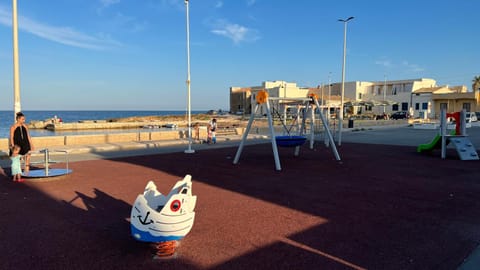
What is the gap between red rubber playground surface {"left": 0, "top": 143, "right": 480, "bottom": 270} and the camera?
13.9 feet

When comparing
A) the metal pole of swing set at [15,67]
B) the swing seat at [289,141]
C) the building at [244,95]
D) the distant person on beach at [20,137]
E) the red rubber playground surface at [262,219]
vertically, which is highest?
the building at [244,95]

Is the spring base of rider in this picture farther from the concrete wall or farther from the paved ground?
the concrete wall

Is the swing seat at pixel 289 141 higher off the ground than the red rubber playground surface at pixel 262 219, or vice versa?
the swing seat at pixel 289 141

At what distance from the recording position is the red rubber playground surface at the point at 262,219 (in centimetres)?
424

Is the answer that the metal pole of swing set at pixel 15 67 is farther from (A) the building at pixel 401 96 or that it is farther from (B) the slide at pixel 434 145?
(A) the building at pixel 401 96

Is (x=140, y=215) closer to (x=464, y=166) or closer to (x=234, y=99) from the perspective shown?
(x=464, y=166)

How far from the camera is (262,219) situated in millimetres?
5848

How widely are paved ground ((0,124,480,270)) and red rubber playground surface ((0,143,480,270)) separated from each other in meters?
0.02

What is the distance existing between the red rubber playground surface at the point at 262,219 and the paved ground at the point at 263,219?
0.06 ft

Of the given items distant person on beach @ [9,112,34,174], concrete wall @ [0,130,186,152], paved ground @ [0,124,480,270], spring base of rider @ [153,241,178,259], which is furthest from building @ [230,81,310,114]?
spring base of rider @ [153,241,178,259]

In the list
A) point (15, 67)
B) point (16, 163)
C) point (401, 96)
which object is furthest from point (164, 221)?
point (401, 96)

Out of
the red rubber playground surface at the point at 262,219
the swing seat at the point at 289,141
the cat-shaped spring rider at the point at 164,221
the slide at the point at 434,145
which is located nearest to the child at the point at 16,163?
the red rubber playground surface at the point at 262,219

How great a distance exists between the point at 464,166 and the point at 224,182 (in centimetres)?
857

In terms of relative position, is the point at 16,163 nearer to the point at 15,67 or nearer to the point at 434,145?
the point at 15,67
